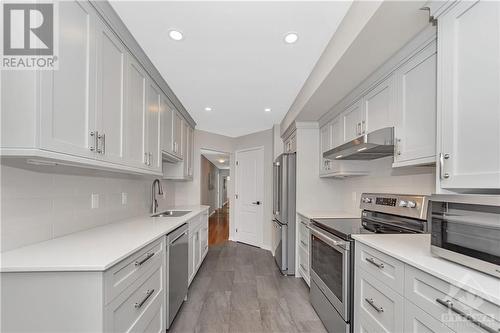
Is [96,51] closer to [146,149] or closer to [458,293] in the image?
[146,149]

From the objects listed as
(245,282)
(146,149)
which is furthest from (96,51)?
(245,282)

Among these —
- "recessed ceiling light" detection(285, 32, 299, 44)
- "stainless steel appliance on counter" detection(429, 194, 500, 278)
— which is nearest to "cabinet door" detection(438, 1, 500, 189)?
"stainless steel appliance on counter" detection(429, 194, 500, 278)

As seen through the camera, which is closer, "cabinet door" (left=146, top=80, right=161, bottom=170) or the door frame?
"cabinet door" (left=146, top=80, right=161, bottom=170)

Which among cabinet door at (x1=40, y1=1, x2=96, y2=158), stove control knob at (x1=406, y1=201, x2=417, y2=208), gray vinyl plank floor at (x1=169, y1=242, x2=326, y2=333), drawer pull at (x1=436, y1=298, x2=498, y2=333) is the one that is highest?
cabinet door at (x1=40, y1=1, x2=96, y2=158)

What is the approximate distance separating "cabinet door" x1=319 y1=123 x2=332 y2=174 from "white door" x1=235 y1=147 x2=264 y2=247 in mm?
1697

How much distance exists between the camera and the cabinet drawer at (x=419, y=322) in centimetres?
104

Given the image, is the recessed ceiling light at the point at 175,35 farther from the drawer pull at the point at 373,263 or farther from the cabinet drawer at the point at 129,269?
the drawer pull at the point at 373,263

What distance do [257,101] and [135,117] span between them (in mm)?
1678

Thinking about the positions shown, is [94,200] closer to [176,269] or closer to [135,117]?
[135,117]

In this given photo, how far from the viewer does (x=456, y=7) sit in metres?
1.16

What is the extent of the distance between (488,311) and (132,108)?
2.38m

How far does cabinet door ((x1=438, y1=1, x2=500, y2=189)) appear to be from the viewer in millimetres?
1020

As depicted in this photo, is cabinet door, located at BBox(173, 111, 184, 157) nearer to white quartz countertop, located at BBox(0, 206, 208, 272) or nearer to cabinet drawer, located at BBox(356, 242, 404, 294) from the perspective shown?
white quartz countertop, located at BBox(0, 206, 208, 272)

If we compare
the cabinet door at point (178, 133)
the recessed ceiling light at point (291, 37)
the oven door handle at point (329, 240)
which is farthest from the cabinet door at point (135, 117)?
the oven door handle at point (329, 240)
